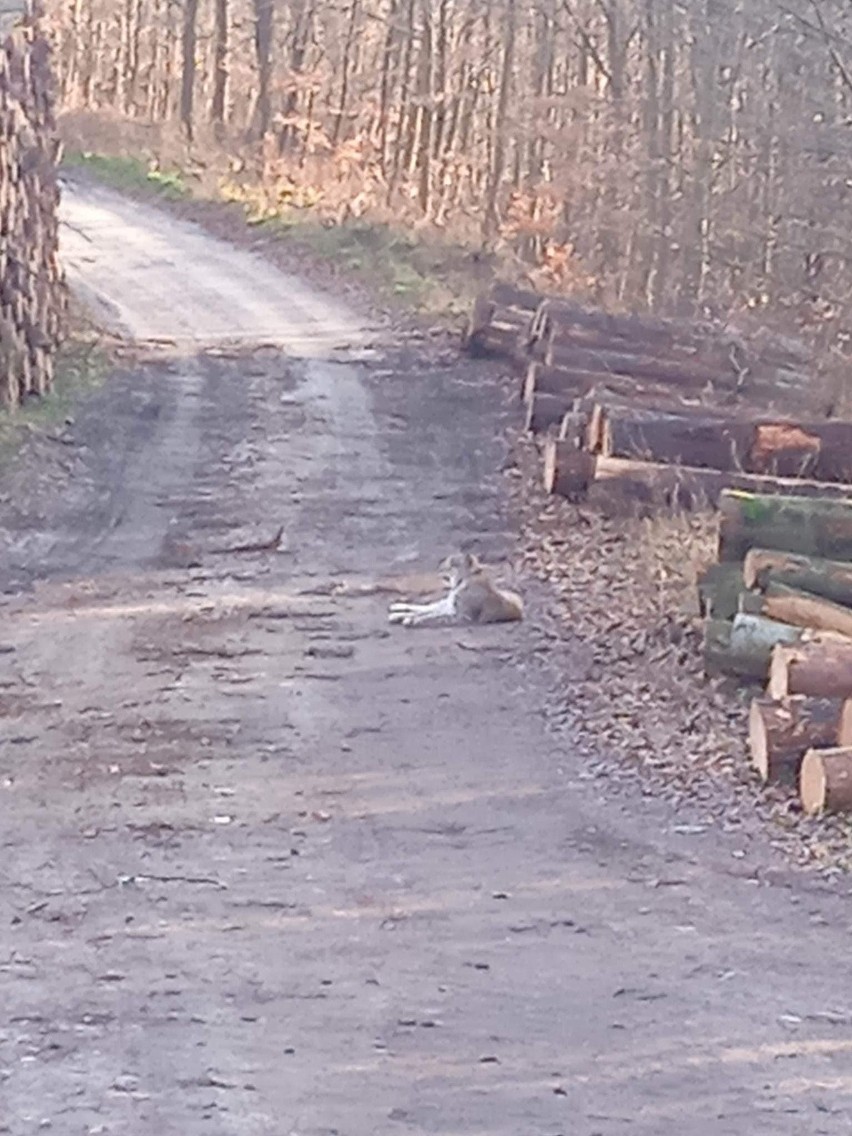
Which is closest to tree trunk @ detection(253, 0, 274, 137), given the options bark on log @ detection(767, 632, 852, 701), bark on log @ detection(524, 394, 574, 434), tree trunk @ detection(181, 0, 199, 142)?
tree trunk @ detection(181, 0, 199, 142)

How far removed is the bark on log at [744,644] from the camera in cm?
967

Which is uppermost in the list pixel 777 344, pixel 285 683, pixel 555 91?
pixel 555 91

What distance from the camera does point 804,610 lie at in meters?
9.70

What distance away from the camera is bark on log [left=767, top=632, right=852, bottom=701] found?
8664 mm

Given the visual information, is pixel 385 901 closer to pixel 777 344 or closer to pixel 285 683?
pixel 285 683

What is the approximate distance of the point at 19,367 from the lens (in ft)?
56.5

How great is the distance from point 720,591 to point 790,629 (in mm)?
870

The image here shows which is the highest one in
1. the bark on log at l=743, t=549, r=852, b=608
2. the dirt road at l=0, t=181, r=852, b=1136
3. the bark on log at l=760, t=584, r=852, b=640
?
the bark on log at l=743, t=549, r=852, b=608

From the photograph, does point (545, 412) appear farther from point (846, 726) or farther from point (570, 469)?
point (846, 726)

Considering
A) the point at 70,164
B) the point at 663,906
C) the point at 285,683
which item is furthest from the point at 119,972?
the point at 70,164

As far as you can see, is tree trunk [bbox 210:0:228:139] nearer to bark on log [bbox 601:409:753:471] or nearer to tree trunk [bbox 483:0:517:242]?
tree trunk [bbox 483:0:517:242]

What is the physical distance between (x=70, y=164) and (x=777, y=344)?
22.0 metres

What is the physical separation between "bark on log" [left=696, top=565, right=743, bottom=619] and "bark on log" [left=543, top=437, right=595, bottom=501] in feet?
11.3

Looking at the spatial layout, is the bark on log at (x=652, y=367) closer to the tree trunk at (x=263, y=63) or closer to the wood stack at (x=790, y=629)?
the wood stack at (x=790, y=629)
